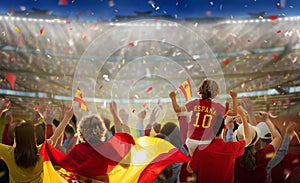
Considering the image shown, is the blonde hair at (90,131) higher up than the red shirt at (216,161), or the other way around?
the blonde hair at (90,131)

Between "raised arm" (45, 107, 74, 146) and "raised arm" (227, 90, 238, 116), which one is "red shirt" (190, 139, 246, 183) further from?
"raised arm" (45, 107, 74, 146)

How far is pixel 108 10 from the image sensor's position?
13203 millimetres

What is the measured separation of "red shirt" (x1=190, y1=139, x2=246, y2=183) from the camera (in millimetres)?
3012

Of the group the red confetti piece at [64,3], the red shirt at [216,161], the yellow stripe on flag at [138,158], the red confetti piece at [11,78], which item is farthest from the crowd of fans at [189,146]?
the red confetti piece at [11,78]

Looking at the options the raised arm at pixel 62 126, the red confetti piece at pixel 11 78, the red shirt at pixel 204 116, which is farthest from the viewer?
the red confetti piece at pixel 11 78

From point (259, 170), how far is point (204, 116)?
2.02 ft

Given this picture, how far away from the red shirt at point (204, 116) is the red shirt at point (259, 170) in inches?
16.5

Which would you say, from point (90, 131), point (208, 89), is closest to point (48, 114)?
point (90, 131)

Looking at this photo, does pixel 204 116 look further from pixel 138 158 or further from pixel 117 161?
pixel 117 161

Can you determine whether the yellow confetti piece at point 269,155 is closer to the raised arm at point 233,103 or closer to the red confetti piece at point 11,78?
the raised arm at point 233,103

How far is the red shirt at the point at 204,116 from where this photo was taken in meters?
3.14

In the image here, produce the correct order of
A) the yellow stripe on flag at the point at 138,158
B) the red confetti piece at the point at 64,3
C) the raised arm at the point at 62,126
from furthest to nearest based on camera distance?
the red confetti piece at the point at 64,3
the yellow stripe on flag at the point at 138,158
the raised arm at the point at 62,126

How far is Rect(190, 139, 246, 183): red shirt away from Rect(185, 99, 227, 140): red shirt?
4.2 inches

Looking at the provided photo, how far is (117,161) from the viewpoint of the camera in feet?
9.68
